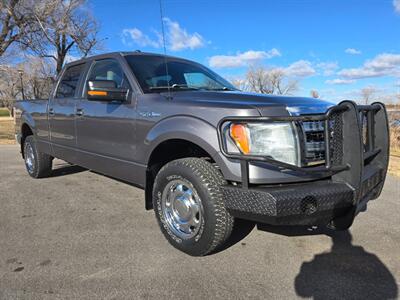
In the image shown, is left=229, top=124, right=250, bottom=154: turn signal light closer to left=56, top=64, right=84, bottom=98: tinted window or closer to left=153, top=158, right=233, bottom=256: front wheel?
left=153, top=158, right=233, bottom=256: front wheel

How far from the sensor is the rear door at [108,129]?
387cm

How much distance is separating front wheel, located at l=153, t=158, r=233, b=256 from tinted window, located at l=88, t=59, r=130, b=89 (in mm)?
1316

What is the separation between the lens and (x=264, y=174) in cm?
272

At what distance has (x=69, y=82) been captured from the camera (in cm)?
529

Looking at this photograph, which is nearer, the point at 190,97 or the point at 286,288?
the point at 286,288

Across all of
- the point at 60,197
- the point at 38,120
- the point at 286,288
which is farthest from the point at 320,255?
the point at 38,120

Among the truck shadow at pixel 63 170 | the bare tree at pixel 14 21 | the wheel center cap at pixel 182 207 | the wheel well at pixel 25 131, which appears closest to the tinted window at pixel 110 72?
the wheel center cap at pixel 182 207

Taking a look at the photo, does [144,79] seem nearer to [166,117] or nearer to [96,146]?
[166,117]

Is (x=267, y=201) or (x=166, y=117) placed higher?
(x=166, y=117)

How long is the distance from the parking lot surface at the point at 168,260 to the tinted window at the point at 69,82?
1.66 meters

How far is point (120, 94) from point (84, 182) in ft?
9.41

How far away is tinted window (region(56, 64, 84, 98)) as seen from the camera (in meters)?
5.05

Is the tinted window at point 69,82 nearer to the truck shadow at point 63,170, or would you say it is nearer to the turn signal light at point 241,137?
the truck shadow at point 63,170

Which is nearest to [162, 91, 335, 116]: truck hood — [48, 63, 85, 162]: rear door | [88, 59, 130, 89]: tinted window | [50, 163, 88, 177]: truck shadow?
[88, 59, 130, 89]: tinted window
